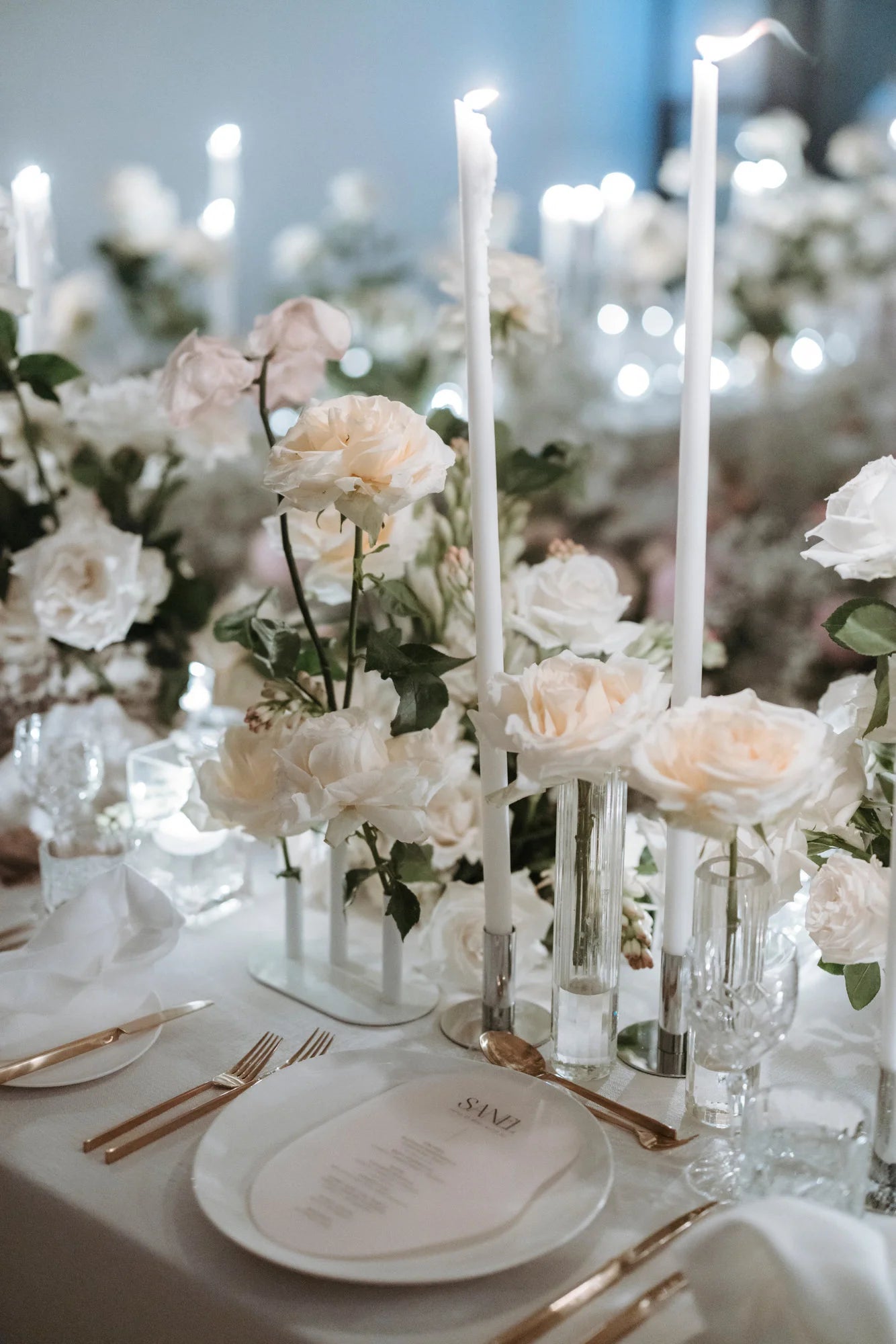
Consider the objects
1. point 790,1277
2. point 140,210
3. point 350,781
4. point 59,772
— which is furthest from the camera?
point 140,210

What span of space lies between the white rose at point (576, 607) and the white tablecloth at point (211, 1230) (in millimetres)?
313

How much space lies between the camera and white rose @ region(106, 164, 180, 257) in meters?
1.42

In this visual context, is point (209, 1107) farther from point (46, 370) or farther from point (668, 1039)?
point (46, 370)

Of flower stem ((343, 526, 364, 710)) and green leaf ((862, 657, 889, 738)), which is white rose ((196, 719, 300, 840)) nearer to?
flower stem ((343, 526, 364, 710))

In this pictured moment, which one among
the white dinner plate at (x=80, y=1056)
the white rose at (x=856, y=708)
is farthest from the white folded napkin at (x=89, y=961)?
the white rose at (x=856, y=708)

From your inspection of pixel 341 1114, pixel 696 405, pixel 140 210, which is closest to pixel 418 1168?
pixel 341 1114

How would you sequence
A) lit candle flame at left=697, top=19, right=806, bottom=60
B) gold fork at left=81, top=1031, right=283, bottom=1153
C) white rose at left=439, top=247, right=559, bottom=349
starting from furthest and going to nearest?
white rose at left=439, top=247, right=559, bottom=349
gold fork at left=81, top=1031, right=283, bottom=1153
lit candle flame at left=697, top=19, right=806, bottom=60

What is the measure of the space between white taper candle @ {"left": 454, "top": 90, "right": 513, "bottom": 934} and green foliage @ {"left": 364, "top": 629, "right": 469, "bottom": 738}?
0.12 ft

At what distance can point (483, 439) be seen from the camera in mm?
800

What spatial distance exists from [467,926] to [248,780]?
0.23 metres

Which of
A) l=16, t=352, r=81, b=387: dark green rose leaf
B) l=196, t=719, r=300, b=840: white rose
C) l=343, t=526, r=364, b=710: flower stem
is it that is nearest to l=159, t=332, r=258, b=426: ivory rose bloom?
l=343, t=526, r=364, b=710: flower stem

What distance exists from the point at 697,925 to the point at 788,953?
2.2 inches

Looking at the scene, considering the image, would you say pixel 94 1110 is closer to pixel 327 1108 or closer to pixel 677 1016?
Answer: pixel 327 1108

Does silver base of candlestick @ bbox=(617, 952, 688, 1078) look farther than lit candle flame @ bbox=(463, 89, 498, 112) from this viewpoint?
Yes
